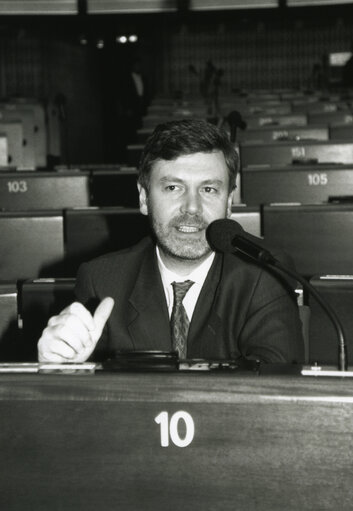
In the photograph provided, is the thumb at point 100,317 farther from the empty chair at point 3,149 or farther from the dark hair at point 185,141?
the empty chair at point 3,149

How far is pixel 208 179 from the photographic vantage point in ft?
5.61

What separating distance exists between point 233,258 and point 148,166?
0.27m

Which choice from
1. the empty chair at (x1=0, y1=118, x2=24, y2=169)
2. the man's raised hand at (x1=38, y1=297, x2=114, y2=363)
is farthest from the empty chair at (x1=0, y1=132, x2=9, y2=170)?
the man's raised hand at (x1=38, y1=297, x2=114, y2=363)

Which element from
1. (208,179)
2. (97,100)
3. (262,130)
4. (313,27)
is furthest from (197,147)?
(313,27)

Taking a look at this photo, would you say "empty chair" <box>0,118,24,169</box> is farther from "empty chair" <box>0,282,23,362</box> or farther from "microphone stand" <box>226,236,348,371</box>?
"microphone stand" <box>226,236,348,371</box>

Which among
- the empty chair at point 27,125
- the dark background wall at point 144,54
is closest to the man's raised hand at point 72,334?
the empty chair at point 27,125

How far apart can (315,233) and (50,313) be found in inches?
39.6

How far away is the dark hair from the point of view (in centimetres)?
172

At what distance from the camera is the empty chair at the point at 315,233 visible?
103 inches

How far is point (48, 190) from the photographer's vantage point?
12.3 feet

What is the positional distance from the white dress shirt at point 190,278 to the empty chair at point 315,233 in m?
0.86

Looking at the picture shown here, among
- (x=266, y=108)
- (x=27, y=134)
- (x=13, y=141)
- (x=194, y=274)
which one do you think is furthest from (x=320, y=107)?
(x=194, y=274)

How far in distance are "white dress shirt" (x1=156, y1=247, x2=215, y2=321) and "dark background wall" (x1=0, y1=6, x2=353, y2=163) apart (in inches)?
347

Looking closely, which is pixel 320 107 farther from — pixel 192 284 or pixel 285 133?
pixel 192 284
